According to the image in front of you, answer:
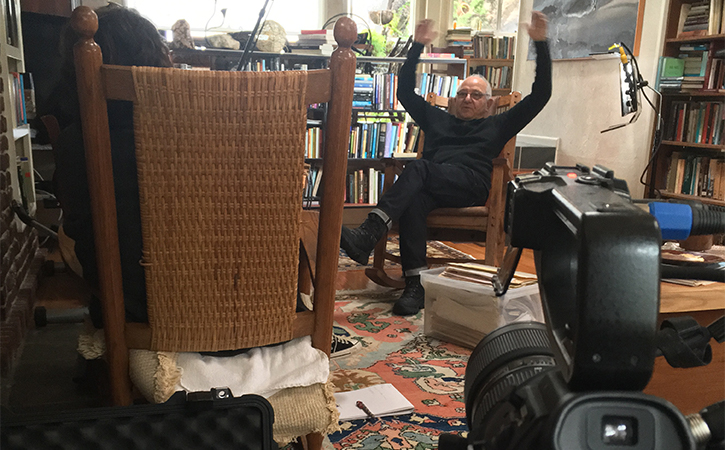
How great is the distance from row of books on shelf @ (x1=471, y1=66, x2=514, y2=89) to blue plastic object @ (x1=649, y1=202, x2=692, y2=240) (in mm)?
5819

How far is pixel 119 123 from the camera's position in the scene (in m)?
0.96

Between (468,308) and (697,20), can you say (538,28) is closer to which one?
(468,308)

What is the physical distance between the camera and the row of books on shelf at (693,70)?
367cm

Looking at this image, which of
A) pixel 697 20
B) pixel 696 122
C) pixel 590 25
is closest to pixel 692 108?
pixel 696 122

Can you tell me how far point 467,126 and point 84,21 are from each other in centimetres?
235

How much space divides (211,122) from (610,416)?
27.5 inches

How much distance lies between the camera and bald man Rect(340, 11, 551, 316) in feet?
7.91

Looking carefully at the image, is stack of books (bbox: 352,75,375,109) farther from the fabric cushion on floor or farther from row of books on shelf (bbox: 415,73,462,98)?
the fabric cushion on floor

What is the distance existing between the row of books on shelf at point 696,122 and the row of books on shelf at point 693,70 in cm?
14

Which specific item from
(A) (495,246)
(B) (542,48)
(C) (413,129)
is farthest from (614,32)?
(A) (495,246)

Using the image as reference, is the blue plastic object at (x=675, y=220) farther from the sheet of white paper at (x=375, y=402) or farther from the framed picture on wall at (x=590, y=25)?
the framed picture on wall at (x=590, y=25)

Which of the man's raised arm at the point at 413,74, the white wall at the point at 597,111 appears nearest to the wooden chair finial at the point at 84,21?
the man's raised arm at the point at 413,74

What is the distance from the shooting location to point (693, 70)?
151 inches

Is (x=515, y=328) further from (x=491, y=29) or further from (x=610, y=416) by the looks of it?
(x=491, y=29)
